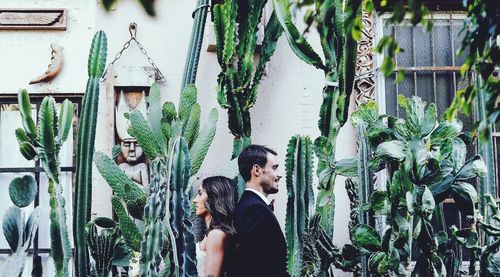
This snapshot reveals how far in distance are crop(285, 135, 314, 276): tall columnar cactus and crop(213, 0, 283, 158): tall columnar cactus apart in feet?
3.47

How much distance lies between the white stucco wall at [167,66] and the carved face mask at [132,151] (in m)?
0.43

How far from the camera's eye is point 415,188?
623cm

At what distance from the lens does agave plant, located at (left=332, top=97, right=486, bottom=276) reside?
A: 621cm

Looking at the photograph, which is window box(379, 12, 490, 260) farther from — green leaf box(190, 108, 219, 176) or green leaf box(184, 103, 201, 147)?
green leaf box(184, 103, 201, 147)

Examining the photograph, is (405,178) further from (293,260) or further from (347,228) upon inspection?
(347,228)

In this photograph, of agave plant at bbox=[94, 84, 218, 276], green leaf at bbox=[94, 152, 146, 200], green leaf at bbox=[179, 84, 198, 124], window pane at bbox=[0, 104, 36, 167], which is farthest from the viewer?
window pane at bbox=[0, 104, 36, 167]

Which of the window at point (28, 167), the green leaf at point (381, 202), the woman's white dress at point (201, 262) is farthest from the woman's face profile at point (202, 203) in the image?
the window at point (28, 167)

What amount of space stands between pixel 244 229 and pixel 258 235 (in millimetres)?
103

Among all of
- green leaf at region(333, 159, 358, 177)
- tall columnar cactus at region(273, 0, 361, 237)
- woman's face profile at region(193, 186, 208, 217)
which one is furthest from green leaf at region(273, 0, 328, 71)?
woman's face profile at region(193, 186, 208, 217)

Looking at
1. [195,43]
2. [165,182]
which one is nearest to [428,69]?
[195,43]

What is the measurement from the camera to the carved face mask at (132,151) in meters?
7.91

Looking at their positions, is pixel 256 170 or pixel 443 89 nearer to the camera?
pixel 256 170

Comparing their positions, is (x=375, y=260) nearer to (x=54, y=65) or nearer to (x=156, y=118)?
(x=156, y=118)

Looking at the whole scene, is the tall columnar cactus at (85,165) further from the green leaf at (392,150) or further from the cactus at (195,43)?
the green leaf at (392,150)
